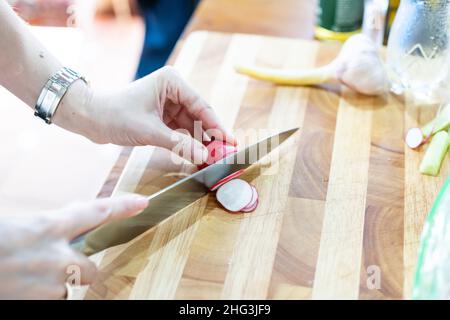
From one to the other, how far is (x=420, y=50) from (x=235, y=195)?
1.58ft

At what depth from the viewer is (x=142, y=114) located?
3.25 ft

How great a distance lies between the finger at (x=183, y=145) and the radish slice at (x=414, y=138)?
39 cm

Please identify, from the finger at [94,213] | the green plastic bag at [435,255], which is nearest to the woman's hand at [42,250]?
the finger at [94,213]

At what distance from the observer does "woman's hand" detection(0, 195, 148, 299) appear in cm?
75

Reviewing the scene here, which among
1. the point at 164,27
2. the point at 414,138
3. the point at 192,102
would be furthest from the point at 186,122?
the point at 164,27

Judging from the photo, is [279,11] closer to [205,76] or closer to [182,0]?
[205,76]

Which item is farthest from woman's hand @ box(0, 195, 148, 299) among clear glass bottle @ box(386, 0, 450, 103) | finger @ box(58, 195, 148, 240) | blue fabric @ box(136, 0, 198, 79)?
blue fabric @ box(136, 0, 198, 79)

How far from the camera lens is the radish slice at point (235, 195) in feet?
3.15

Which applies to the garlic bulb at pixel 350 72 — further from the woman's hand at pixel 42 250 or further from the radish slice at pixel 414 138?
the woman's hand at pixel 42 250

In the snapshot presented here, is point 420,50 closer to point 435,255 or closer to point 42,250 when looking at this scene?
point 435,255

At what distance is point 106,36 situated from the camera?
2.34 meters

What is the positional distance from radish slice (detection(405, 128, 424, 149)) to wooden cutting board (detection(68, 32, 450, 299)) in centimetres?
1

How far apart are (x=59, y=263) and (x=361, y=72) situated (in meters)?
0.70

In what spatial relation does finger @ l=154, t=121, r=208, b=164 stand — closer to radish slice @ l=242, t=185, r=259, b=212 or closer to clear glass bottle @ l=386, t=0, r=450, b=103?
radish slice @ l=242, t=185, r=259, b=212
